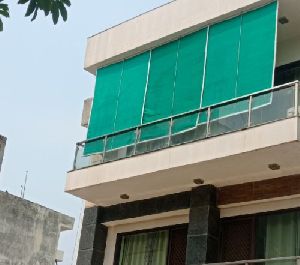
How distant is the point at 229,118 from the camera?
12414 mm

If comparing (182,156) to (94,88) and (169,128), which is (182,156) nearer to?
(169,128)

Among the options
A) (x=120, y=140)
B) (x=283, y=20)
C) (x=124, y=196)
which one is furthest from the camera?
(x=124, y=196)

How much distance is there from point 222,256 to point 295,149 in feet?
9.14

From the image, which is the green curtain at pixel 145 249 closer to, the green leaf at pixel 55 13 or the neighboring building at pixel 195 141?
the neighboring building at pixel 195 141

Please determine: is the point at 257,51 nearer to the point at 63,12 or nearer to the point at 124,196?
the point at 124,196

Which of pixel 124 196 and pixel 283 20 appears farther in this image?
pixel 124 196

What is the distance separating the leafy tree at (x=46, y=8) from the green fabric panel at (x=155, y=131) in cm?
806

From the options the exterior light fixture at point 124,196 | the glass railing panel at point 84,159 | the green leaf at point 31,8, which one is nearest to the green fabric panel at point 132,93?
the glass railing panel at point 84,159

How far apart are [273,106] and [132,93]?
12.4 feet

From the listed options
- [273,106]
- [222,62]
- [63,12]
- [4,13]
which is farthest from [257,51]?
[4,13]

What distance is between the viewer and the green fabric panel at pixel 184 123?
12964 mm

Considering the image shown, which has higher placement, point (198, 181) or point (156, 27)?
point (156, 27)

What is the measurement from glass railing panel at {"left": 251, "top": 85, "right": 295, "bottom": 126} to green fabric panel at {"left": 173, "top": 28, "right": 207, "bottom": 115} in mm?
1494

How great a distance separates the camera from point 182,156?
41.4ft
